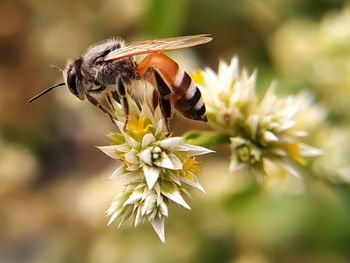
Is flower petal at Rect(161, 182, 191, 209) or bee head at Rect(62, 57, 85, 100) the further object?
bee head at Rect(62, 57, 85, 100)

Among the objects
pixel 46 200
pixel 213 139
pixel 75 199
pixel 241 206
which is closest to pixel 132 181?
pixel 213 139

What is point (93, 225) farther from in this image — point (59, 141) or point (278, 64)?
point (278, 64)

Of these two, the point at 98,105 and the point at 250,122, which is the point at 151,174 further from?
the point at 250,122

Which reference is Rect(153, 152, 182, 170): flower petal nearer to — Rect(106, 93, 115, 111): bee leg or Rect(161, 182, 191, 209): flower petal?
Rect(161, 182, 191, 209): flower petal

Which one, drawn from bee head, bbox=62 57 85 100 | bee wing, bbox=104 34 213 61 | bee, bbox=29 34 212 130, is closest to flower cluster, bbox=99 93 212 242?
bee, bbox=29 34 212 130

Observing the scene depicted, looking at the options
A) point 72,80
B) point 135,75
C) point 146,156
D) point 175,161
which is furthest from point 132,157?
point 72,80

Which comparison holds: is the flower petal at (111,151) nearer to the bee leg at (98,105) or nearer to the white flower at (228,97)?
the bee leg at (98,105)
